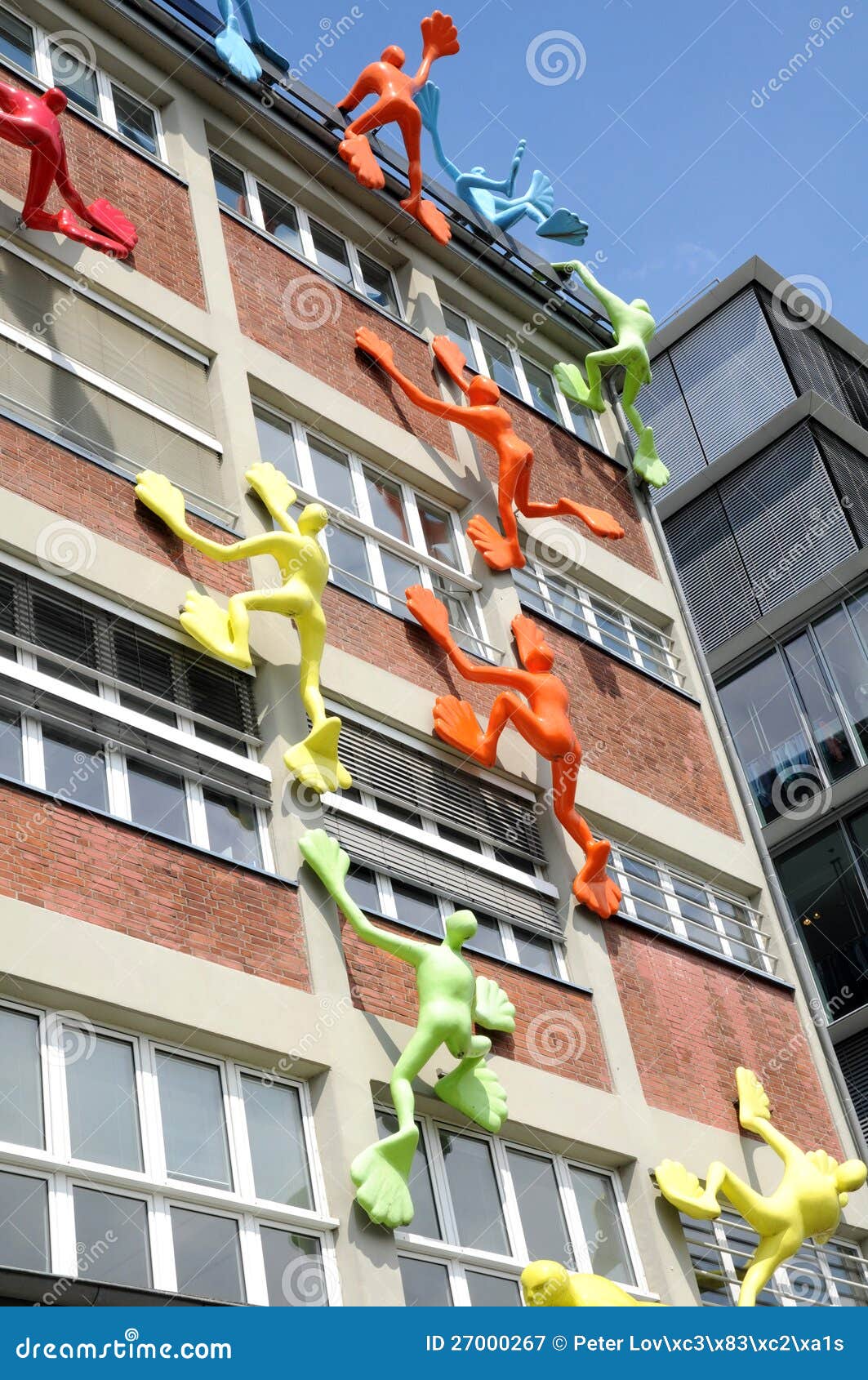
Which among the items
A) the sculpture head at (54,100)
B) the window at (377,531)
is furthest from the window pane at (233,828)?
the sculpture head at (54,100)

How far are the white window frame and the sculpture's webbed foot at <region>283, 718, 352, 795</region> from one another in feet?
20.4

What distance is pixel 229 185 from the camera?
674 inches

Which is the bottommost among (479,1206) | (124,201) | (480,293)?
(479,1206)

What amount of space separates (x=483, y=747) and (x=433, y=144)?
26.6ft

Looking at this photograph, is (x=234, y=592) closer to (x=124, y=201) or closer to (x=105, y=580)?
(x=105, y=580)

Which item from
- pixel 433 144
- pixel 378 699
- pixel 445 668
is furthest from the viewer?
pixel 433 144

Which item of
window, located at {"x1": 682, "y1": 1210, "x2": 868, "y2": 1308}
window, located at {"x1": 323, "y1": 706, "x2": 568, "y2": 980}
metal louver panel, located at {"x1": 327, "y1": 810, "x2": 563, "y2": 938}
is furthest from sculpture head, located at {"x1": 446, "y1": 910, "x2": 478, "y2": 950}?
window, located at {"x1": 682, "y1": 1210, "x2": 868, "y2": 1308}

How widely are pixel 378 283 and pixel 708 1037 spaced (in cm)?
872

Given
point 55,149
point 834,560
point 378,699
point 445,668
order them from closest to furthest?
point 55,149 → point 378,699 → point 445,668 → point 834,560

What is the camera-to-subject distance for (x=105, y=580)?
476 inches

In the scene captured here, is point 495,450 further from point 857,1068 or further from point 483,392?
point 857,1068

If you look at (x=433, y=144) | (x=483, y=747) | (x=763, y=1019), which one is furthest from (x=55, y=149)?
(x=763, y=1019)

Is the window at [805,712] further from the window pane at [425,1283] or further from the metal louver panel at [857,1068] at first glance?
the window pane at [425,1283]

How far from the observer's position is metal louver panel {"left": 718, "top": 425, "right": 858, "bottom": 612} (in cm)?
2594
